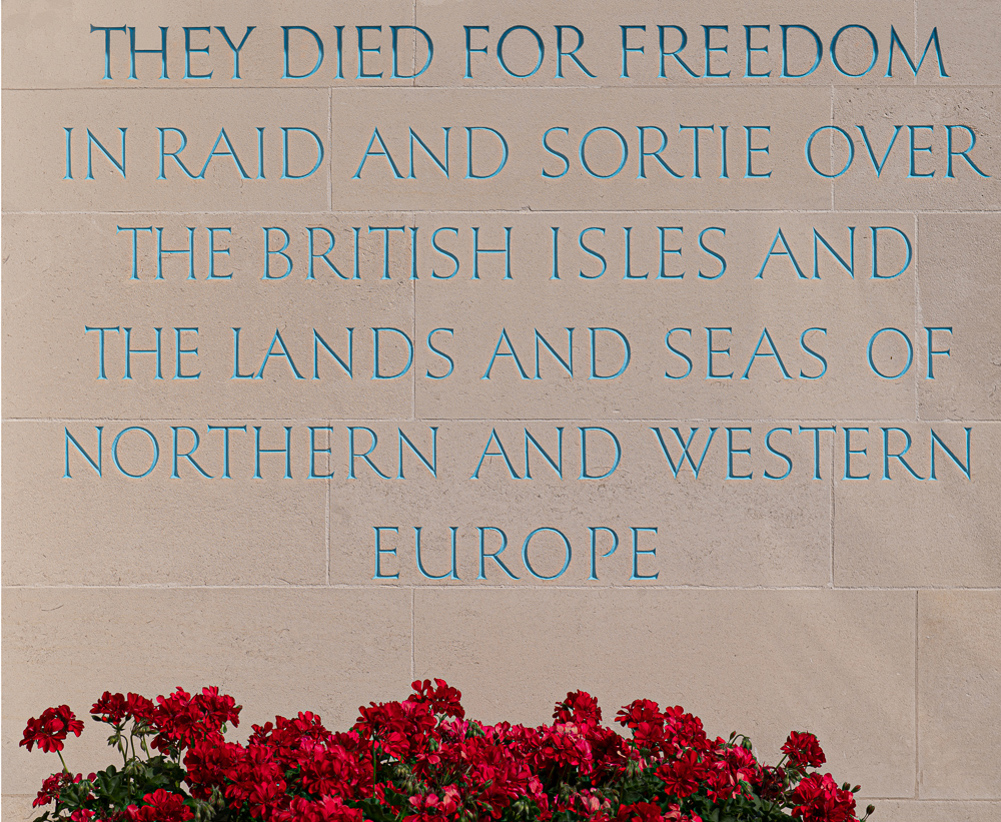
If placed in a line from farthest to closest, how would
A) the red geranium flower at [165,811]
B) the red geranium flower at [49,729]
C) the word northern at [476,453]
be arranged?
the word northern at [476,453], the red geranium flower at [49,729], the red geranium flower at [165,811]

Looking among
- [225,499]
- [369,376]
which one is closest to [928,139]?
[369,376]

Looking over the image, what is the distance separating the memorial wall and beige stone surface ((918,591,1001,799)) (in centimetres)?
2

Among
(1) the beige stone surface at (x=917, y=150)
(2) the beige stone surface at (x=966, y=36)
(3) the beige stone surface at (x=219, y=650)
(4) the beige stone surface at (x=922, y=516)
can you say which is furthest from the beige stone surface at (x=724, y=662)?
(2) the beige stone surface at (x=966, y=36)

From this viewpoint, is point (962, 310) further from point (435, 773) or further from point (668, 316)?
point (435, 773)

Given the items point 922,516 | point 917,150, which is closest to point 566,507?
point 922,516

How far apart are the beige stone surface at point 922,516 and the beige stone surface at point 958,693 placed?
17cm

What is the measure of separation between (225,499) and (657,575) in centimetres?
289

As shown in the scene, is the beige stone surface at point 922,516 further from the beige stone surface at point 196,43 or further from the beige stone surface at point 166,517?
the beige stone surface at point 196,43

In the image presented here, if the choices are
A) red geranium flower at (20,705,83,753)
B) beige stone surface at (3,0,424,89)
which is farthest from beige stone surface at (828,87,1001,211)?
red geranium flower at (20,705,83,753)

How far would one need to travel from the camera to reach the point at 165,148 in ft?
21.7

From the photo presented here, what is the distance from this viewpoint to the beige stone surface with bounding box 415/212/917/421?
21.3 ft

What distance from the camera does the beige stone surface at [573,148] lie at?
21.5 ft

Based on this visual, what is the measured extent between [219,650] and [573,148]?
406cm

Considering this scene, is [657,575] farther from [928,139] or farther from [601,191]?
[928,139]
